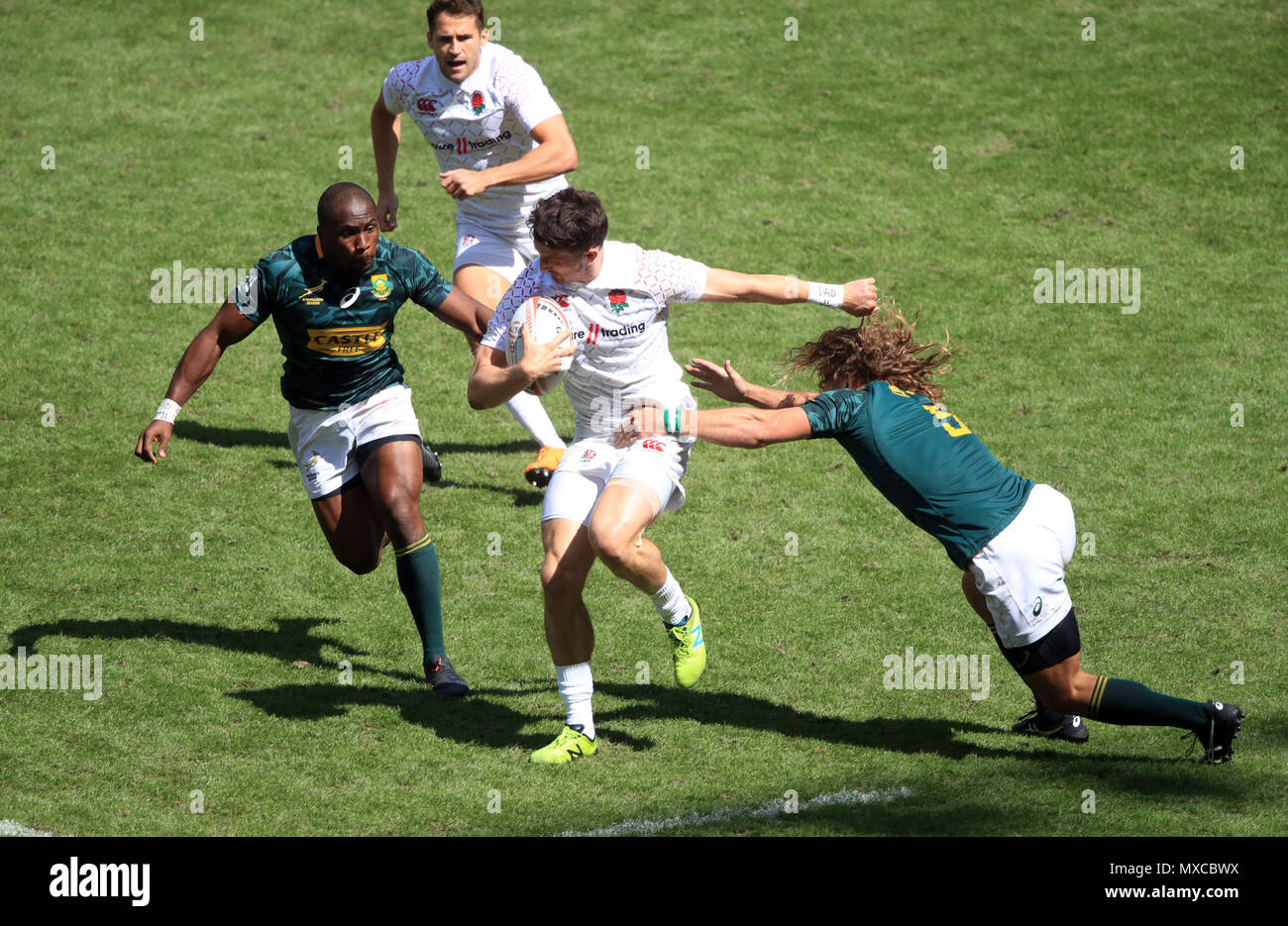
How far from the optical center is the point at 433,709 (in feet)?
20.9

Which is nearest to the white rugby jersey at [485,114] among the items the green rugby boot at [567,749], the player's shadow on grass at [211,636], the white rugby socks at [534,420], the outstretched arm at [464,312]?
the white rugby socks at [534,420]

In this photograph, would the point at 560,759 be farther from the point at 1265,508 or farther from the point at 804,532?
the point at 1265,508

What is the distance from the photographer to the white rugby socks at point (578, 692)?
18.8 feet

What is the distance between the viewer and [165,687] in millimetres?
6484

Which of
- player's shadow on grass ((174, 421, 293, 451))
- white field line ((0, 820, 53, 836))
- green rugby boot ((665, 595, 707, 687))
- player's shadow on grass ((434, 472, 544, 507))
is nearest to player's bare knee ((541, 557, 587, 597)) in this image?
green rugby boot ((665, 595, 707, 687))

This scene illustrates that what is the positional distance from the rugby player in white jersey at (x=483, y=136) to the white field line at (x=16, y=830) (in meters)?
3.83

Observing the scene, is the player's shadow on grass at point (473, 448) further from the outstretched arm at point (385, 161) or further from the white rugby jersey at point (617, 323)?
the white rugby jersey at point (617, 323)

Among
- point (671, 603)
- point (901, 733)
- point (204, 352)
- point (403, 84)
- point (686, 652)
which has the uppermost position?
point (403, 84)

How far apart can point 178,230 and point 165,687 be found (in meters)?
6.53

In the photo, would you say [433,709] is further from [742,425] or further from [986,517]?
[986,517]

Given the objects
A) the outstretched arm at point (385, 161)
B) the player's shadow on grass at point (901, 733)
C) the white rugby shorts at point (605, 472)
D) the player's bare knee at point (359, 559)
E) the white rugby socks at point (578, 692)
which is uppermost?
the outstretched arm at point (385, 161)

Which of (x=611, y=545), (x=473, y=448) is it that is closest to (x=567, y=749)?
(x=611, y=545)

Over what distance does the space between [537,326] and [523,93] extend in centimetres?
305

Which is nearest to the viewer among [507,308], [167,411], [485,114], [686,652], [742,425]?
[742,425]
